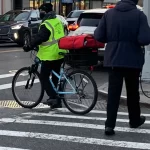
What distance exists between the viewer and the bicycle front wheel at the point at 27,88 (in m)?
8.09

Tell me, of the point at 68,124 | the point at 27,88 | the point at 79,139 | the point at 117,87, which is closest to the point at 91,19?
the point at 27,88

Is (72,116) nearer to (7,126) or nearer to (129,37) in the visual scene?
(7,126)

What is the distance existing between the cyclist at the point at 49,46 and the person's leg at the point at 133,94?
5.38ft

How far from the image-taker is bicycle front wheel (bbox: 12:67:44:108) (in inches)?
318

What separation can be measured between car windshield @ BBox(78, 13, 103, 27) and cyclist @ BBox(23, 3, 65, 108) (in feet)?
17.4

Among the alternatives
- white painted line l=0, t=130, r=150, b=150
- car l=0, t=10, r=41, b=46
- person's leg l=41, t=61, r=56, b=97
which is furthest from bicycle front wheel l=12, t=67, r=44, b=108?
car l=0, t=10, r=41, b=46

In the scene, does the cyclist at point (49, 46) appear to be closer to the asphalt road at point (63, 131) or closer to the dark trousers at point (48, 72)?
the dark trousers at point (48, 72)

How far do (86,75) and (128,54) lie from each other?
1.44m

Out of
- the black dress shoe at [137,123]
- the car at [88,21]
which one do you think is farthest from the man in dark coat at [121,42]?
the car at [88,21]

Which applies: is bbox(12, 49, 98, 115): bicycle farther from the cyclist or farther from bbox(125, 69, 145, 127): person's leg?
bbox(125, 69, 145, 127): person's leg

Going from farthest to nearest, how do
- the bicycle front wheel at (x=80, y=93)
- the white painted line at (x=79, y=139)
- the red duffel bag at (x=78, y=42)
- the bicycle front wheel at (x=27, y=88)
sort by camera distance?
the bicycle front wheel at (x=27, y=88), the bicycle front wheel at (x=80, y=93), the red duffel bag at (x=78, y=42), the white painted line at (x=79, y=139)

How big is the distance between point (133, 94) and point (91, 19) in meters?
7.11

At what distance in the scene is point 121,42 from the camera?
6105 millimetres

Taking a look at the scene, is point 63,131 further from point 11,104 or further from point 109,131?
point 11,104
